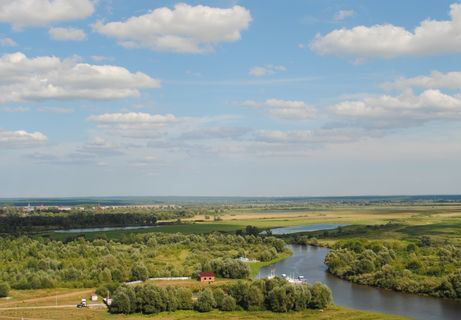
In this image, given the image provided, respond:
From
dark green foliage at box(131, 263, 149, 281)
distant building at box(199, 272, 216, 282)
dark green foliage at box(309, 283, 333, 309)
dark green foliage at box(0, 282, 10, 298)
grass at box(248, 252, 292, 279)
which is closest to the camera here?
dark green foliage at box(309, 283, 333, 309)

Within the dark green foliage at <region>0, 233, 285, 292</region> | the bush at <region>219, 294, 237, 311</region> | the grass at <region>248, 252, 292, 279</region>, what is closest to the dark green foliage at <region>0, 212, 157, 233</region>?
the dark green foliage at <region>0, 233, 285, 292</region>

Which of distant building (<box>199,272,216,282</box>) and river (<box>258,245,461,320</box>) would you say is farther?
distant building (<box>199,272,216,282</box>)

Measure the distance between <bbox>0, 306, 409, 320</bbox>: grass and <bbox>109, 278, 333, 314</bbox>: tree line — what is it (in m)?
0.88

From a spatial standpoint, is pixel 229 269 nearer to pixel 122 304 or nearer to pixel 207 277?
pixel 207 277

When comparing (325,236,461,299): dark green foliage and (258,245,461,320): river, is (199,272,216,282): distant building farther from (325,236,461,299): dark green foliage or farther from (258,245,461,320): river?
(325,236,461,299): dark green foliage

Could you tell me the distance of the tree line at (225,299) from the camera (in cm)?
4988

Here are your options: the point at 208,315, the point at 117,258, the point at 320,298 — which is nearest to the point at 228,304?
the point at 208,315

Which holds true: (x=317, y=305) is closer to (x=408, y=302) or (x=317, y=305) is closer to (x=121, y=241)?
(x=408, y=302)

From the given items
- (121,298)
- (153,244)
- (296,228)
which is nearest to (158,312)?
(121,298)

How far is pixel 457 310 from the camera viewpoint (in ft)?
165

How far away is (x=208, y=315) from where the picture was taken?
48.8m

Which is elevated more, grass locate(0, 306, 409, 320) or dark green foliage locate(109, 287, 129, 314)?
dark green foliage locate(109, 287, 129, 314)

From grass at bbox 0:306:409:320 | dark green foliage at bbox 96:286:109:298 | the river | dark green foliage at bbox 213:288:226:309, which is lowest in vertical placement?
the river

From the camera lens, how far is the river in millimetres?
49344
